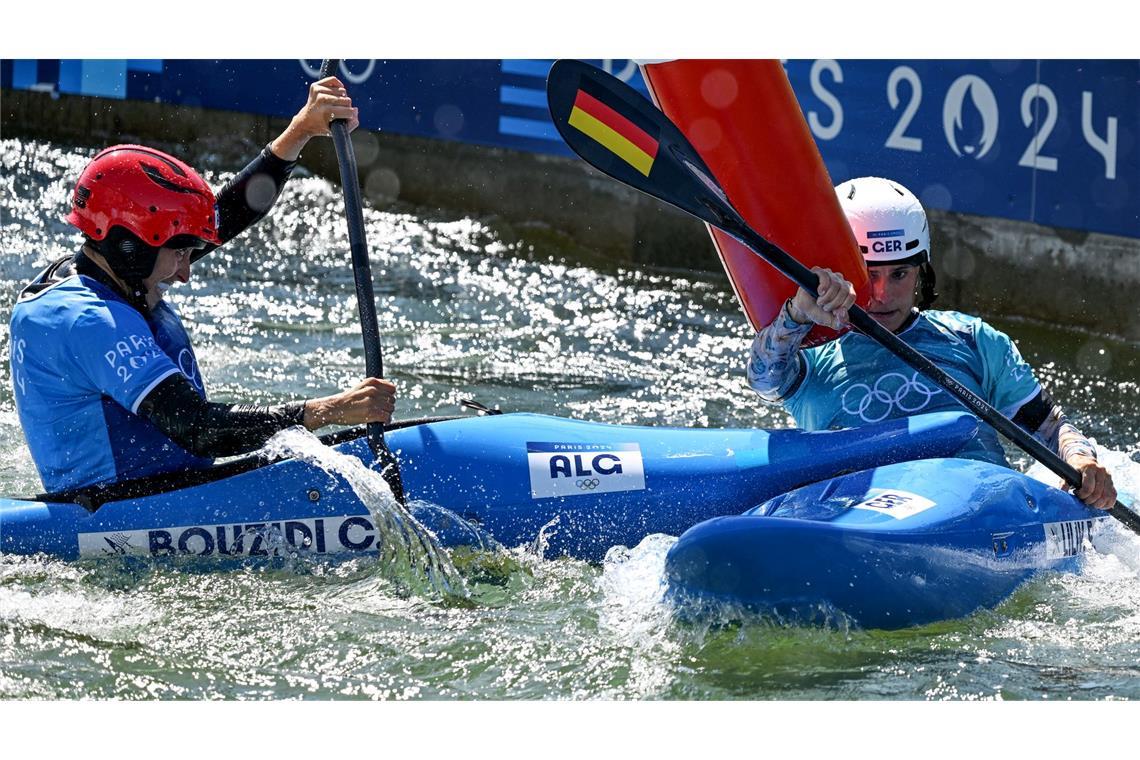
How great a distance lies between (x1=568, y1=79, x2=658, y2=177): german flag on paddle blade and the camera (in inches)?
164

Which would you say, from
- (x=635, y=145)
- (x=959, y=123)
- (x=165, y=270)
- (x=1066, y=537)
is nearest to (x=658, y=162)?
(x=635, y=145)

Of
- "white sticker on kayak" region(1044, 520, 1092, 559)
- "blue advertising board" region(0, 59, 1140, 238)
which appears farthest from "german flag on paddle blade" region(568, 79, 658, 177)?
"blue advertising board" region(0, 59, 1140, 238)

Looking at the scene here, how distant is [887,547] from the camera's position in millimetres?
3650

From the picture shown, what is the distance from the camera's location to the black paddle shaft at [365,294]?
4121 mm

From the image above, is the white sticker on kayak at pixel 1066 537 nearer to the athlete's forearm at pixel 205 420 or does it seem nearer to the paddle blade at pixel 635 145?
the paddle blade at pixel 635 145

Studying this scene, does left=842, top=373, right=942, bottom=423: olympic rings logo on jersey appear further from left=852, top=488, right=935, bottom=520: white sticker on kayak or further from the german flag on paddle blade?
the german flag on paddle blade

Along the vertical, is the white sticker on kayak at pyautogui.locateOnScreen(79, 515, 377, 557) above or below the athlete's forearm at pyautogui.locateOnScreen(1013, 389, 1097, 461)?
below

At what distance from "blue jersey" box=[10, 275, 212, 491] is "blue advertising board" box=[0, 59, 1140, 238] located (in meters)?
4.90

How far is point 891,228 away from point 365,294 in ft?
5.27

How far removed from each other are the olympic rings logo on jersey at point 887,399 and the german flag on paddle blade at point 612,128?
3.13 feet

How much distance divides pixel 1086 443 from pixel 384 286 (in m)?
4.97

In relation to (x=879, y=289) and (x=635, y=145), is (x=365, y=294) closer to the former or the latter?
(x=635, y=145)

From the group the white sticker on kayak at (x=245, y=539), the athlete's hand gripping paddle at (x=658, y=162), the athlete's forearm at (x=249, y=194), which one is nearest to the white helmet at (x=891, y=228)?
the athlete's hand gripping paddle at (x=658, y=162)

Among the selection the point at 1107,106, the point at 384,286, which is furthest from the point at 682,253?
the point at 1107,106
